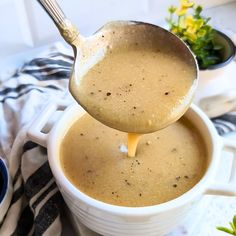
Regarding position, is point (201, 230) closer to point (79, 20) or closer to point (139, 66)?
point (139, 66)

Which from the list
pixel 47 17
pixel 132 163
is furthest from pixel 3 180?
pixel 47 17

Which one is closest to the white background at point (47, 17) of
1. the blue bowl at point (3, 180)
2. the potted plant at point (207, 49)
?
the potted plant at point (207, 49)

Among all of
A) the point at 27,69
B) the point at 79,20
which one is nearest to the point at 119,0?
the point at 79,20

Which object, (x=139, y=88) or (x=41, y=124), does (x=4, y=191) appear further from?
(x=139, y=88)

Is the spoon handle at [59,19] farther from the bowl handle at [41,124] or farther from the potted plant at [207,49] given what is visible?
the potted plant at [207,49]

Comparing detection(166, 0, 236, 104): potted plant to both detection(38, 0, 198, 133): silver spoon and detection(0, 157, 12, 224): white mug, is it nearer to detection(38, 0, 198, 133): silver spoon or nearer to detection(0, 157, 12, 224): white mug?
detection(38, 0, 198, 133): silver spoon

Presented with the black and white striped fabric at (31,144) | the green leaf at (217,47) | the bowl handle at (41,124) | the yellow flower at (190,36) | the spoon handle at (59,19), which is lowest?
the black and white striped fabric at (31,144)

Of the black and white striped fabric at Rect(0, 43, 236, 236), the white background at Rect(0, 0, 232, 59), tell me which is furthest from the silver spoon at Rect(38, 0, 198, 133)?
the white background at Rect(0, 0, 232, 59)
